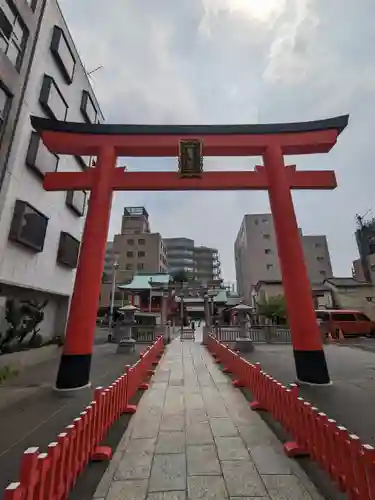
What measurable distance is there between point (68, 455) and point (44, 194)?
433 inches

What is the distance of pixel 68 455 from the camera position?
2.88 meters

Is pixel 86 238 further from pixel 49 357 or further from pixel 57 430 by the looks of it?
pixel 49 357

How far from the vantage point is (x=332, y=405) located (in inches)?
223

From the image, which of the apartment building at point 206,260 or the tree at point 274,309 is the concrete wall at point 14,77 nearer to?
the tree at point 274,309

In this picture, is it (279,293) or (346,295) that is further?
(279,293)

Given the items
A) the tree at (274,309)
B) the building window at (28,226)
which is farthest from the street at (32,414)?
the tree at (274,309)

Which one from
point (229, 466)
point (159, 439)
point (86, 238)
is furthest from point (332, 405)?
point (86, 238)

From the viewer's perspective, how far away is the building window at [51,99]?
1111 cm

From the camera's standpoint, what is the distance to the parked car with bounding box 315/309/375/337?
21.1m

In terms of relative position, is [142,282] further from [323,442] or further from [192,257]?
[192,257]

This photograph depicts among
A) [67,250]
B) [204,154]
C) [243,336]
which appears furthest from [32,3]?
[243,336]

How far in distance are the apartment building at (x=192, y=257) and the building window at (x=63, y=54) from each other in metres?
65.1

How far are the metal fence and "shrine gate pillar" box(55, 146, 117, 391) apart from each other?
13055mm

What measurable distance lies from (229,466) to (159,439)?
1361 mm
